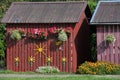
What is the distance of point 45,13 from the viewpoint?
23.7 meters

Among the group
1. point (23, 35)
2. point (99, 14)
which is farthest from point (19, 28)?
point (99, 14)

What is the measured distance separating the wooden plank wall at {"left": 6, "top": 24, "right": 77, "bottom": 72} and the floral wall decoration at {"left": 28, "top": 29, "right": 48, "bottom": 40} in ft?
0.85

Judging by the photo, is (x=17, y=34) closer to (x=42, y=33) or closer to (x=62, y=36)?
(x=42, y=33)

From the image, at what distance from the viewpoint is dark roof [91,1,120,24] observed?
888 inches

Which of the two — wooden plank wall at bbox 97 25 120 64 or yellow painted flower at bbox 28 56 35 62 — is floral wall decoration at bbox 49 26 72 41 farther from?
yellow painted flower at bbox 28 56 35 62

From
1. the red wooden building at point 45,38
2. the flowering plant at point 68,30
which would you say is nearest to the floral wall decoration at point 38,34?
the red wooden building at point 45,38

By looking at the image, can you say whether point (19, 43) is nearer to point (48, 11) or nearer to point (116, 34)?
point (48, 11)

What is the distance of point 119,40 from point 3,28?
714 cm

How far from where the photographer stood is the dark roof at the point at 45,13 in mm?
23016

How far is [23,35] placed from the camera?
23.2 m

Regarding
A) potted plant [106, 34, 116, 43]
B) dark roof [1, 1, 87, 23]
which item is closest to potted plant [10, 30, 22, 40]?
dark roof [1, 1, 87, 23]

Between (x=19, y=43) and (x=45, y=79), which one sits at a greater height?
(x=19, y=43)

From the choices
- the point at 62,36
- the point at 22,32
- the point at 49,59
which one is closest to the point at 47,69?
the point at 49,59

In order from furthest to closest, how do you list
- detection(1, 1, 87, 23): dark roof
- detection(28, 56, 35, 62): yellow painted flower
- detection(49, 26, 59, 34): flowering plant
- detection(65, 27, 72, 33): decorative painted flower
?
detection(28, 56, 35, 62): yellow painted flower → detection(1, 1, 87, 23): dark roof → detection(49, 26, 59, 34): flowering plant → detection(65, 27, 72, 33): decorative painted flower
